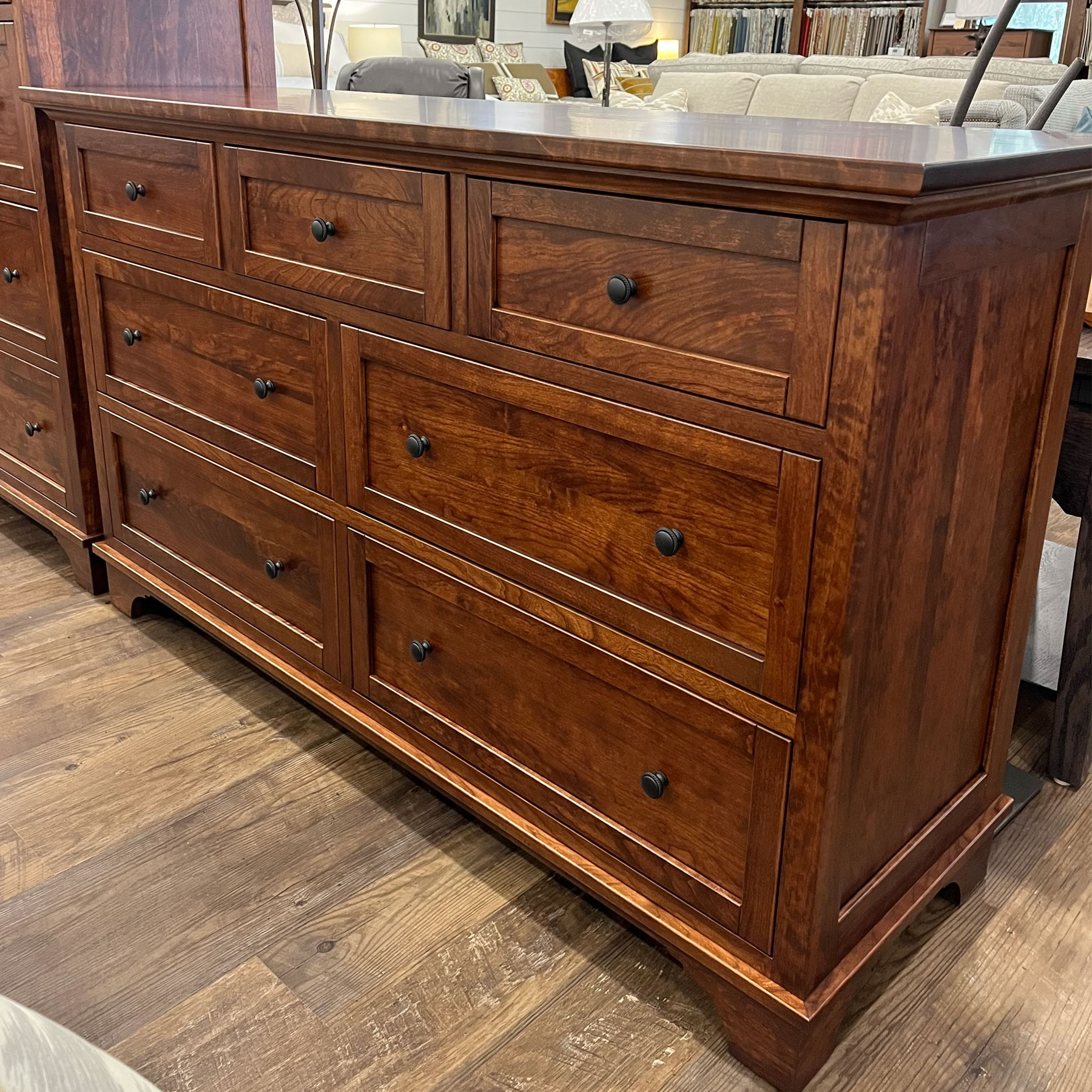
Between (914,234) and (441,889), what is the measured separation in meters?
0.97

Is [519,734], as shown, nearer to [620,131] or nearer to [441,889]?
[441,889]

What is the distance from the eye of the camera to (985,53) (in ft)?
3.98

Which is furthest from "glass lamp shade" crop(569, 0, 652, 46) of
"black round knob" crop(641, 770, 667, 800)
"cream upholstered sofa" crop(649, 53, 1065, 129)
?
"black round knob" crop(641, 770, 667, 800)

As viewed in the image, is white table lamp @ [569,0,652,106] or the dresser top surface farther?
white table lamp @ [569,0,652,106]

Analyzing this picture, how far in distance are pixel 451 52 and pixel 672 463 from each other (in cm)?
652

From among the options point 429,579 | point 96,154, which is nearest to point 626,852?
point 429,579

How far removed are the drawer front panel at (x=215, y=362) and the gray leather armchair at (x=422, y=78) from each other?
130 centimetres

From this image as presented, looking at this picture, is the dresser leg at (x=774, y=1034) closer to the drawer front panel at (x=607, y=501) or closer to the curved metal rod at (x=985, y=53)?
the drawer front panel at (x=607, y=501)

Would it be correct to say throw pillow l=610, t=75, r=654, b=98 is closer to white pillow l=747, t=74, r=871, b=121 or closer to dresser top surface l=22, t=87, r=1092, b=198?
white pillow l=747, t=74, r=871, b=121

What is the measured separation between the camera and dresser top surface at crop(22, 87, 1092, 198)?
32.3 inches

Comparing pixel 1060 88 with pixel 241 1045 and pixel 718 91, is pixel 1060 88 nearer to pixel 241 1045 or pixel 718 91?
pixel 241 1045

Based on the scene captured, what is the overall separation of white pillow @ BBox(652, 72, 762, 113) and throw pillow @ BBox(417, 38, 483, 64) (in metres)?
1.31

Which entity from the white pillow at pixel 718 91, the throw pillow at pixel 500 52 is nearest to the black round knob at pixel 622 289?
the white pillow at pixel 718 91

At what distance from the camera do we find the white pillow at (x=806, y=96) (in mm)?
5375
